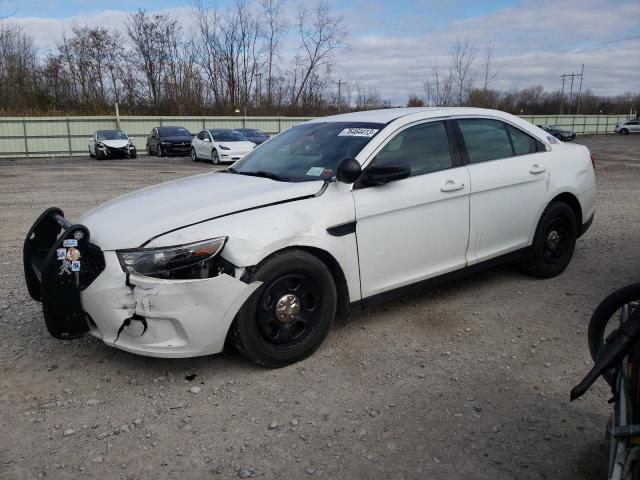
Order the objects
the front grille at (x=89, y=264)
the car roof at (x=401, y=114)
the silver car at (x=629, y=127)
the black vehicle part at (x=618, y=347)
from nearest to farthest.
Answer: the black vehicle part at (x=618, y=347)
the front grille at (x=89, y=264)
the car roof at (x=401, y=114)
the silver car at (x=629, y=127)

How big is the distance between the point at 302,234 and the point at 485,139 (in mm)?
2150

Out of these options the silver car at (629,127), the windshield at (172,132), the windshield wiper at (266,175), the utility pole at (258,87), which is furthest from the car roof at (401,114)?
the silver car at (629,127)

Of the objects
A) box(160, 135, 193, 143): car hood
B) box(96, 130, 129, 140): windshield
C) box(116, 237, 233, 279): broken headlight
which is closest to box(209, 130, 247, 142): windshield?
box(160, 135, 193, 143): car hood

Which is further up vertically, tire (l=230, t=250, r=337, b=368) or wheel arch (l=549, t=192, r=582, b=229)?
wheel arch (l=549, t=192, r=582, b=229)

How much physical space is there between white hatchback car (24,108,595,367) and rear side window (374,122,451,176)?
0.01 m

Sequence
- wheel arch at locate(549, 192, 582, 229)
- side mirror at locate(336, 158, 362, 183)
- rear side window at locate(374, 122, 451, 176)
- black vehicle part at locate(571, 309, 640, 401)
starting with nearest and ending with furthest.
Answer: black vehicle part at locate(571, 309, 640, 401) → side mirror at locate(336, 158, 362, 183) → rear side window at locate(374, 122, 451, 176) → wheel arch at locate(549, 192, 582, 229)

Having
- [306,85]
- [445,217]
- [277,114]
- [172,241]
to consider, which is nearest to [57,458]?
[172,241]

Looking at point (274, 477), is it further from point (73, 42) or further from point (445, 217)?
point (73, 42)

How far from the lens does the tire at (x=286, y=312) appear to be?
3273 mm

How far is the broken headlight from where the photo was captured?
3086 millimetres

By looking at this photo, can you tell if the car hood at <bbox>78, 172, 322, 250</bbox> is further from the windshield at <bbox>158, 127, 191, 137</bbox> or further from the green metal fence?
the green metal fence

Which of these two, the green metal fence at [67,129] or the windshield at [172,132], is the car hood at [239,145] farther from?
the green metal fence at [67,129]

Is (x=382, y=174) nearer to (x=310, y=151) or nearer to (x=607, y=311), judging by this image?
(x=310, y=151)

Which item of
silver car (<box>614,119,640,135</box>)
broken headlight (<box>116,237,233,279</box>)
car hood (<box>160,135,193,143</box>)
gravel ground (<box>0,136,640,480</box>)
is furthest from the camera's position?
silver car (<box>614,119,640,135</box>)
